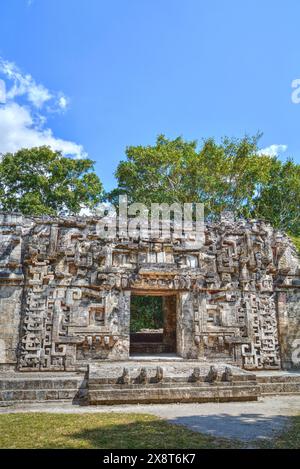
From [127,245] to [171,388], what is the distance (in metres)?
4.69

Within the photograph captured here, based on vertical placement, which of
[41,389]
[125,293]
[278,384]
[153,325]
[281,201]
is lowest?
[278,384]

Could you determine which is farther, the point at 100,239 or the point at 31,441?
the point at 100,239

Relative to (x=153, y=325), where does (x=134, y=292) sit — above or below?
above

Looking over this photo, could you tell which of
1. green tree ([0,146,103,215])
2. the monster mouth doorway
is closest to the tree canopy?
green tree ([0,146,103,215])

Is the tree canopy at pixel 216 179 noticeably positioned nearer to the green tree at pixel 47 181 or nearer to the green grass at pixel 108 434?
the green tree at pixel 47 181

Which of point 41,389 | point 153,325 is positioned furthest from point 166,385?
point 153,325

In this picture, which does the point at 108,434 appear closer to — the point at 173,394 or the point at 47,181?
the point at 173,394

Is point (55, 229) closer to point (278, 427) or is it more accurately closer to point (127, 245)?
point (127, 245)

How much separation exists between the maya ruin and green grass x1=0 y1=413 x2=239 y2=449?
255 cm

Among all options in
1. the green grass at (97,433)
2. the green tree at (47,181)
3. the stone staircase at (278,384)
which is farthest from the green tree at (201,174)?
the green grass at (97,433)

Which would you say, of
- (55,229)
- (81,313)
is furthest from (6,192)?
(81,313)

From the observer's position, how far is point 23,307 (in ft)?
35.2

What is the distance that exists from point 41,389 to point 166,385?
2987 millimetres

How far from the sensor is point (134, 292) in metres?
11.6
